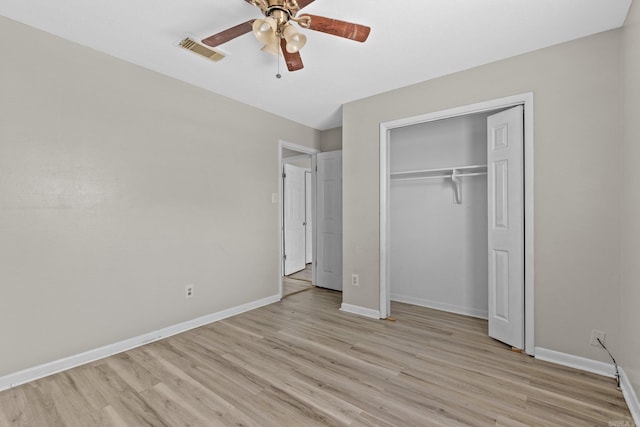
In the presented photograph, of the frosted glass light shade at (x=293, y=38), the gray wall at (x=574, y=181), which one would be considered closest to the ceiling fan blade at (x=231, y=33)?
the frosted glass light shade at (x=293, y=38)

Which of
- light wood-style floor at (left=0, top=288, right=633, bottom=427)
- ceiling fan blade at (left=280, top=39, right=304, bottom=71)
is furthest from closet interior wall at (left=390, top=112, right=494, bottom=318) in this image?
ceiling fan blade at (left=280, top=39, right=304, bottom=71)

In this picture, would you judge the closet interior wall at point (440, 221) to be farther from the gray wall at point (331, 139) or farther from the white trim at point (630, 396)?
the white trim at point (630, 396)

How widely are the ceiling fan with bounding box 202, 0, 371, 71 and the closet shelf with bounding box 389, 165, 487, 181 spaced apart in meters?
2.07

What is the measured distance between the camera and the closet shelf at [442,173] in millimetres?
3359

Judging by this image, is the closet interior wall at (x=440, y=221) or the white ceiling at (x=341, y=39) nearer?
the white ceiling at (x=341, y=39)

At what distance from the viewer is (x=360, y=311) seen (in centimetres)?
353

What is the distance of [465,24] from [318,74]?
1.29 metres

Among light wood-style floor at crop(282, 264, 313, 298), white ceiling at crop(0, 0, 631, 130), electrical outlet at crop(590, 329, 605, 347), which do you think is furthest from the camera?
light wood-style floor at crop(282, 264, 313, 298)

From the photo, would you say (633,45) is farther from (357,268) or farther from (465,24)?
(357,268)

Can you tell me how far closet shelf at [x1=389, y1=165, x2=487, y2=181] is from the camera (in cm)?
336

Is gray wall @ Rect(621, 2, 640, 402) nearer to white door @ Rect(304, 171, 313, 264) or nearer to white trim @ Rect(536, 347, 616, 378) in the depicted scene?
white trim @ Rect(536, 347, 616, 378)

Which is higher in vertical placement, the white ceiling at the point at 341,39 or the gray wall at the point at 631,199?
the white ceiling at the point at 341,39

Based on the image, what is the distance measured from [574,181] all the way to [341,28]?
2.07 meters

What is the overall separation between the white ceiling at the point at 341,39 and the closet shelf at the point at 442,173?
3.37ft
